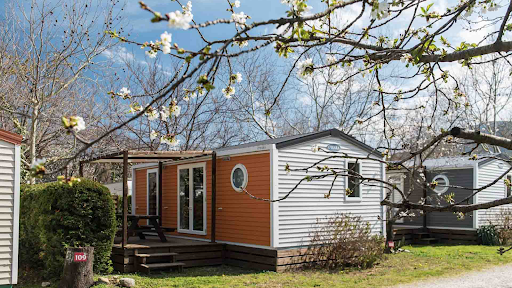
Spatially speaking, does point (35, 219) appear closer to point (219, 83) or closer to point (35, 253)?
point (35, 253)

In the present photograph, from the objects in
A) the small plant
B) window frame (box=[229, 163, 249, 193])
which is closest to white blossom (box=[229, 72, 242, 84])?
window frame (box=[229, 163, 249, 193])

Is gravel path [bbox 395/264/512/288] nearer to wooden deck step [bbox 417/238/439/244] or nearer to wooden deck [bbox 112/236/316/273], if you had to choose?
wooden deck [bbox 112/236/316/273]

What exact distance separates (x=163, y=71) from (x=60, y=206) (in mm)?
13659

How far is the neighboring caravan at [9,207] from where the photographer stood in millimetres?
7938

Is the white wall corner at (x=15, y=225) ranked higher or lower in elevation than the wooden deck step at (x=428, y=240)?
higher

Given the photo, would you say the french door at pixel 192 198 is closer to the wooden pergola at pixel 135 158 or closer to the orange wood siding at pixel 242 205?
the orange wood siding at pixel 242 205

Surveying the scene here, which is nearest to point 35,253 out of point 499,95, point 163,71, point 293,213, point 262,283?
point 262,283

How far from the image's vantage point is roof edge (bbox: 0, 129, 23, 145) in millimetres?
7957

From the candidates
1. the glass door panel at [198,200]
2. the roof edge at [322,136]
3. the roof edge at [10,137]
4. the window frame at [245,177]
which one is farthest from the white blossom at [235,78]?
the glass door panel at [198,200]

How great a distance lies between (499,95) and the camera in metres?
22.5

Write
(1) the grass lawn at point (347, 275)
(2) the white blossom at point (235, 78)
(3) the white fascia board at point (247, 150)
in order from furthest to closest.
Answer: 1. (3) the white fascia board at point (247, 150)
2. (1) the grass lawn at point (347, 275)
3. (2) the white blossom at point (235, 78)

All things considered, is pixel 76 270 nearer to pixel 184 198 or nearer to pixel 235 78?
pixel 184 198

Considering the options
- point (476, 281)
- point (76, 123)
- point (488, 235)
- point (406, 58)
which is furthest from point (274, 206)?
point (488, 235)

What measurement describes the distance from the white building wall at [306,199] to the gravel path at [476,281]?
2.10 m
